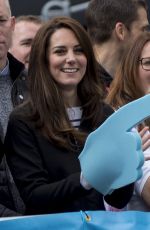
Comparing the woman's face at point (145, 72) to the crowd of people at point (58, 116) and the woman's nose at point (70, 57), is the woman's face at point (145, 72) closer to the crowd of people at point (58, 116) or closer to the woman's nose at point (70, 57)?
the crowd of people at point (58, 116)

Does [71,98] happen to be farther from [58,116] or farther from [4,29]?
[4,29]

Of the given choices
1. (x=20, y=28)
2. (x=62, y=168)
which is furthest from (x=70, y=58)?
(x=20, y=28)

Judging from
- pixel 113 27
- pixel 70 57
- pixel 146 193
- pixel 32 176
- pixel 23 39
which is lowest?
pixel 146 193

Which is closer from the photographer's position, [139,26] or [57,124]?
[57,124]

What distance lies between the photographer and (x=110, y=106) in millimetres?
3477

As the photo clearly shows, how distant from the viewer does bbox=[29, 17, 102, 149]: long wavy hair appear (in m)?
3.13

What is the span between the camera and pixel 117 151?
2.43 meters

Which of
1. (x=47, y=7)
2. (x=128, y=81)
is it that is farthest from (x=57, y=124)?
(x=47, y=7)

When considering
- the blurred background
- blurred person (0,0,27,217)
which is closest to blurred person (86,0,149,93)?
blurred person (0,0,27,217)

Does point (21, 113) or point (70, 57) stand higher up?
point (70, 57)

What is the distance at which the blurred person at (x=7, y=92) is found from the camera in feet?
10.9

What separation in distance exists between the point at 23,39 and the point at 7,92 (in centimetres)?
154

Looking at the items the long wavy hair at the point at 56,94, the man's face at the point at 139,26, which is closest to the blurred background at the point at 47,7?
the man's face at the point at 139,26

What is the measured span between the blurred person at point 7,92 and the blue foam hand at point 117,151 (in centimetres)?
76
